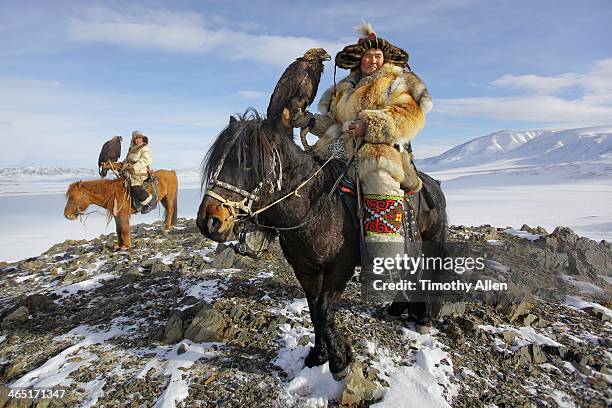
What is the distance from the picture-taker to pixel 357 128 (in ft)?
10.7

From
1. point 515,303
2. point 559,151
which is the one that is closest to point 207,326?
point 515,303

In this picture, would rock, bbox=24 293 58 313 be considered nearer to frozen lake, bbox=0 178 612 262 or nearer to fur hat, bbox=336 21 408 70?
fur hat, bbox=336 21 408 70

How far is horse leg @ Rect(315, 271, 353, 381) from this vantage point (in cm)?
338

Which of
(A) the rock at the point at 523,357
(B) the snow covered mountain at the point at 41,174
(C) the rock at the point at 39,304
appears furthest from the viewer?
(B) the snow covered mountain at the point at 41,174

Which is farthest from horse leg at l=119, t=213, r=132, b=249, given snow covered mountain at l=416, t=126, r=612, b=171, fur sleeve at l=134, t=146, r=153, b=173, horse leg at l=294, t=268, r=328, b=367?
snow covered mountain at l=416, t=126, r=612, b=171

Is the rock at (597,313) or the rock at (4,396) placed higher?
the rock at (597,313)

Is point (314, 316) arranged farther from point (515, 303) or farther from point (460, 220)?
point (460, 220)

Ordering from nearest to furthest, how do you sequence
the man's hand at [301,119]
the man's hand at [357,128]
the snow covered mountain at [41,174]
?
the man's hand at [301,119] < the man's hand at [357,128] < the snow covered mountain at [41,174]

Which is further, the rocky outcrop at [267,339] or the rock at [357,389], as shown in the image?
the rocky outcrop at [267,339]

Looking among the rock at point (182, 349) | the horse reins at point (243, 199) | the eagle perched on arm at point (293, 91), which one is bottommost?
the rock at point (182, 349)

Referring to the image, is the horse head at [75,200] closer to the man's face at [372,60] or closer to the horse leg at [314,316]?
the horse leg at [314,316]

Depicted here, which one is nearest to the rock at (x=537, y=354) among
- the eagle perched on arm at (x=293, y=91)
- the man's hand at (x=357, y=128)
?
the man's hand at (x=357, y=128)

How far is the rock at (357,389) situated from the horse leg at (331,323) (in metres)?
0.10

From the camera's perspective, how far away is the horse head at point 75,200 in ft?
26.4
